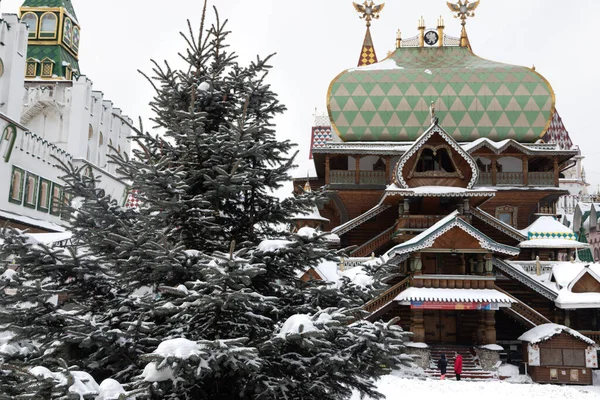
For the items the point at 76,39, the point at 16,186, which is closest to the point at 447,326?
the point at 16,186

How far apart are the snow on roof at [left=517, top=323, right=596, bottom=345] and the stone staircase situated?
1.88m

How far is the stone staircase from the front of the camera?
63.8 ft

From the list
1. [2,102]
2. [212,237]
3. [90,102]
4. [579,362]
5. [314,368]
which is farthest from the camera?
[90,102]

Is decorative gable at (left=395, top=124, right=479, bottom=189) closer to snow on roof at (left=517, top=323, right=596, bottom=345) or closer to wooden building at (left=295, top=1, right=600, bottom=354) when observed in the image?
wooden building at (left=295, top=1, right=600, bottom=354)

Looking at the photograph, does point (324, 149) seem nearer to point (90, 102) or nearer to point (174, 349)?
point (90, 102)

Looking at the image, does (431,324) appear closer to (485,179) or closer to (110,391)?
(485,179)

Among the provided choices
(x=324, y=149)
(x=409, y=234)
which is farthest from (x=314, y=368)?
(x=324, y=149)

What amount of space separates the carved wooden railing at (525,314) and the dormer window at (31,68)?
36.9m

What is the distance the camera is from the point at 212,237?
674 cm

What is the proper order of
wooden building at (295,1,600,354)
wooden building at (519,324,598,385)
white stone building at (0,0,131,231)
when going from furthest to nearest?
white stone building at (0,0,131,231)
wooden building at (295,1,600,354)
wooden building at (519,324,598,385)

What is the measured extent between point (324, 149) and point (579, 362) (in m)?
15.9

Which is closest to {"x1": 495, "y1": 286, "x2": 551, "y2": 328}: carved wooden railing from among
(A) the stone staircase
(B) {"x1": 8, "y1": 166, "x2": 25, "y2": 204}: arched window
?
(A) the stone staircase

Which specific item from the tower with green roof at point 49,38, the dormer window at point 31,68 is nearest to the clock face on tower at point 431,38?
the tower with green roof at point 49,38

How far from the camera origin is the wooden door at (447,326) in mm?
23234
